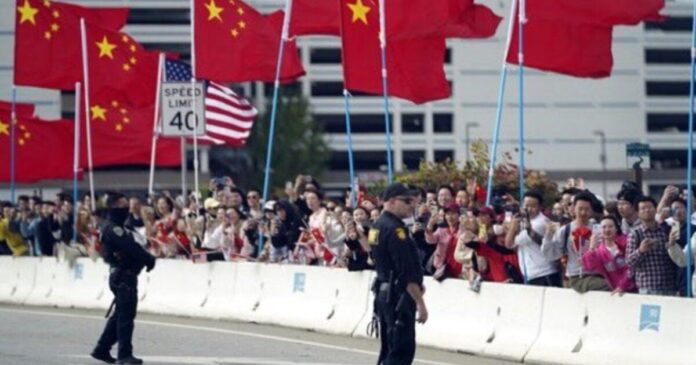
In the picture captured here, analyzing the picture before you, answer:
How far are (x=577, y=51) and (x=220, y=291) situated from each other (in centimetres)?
620

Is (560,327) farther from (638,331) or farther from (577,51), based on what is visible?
(577,51)

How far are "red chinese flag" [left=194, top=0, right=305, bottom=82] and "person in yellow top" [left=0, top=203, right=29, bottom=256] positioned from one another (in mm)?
5460

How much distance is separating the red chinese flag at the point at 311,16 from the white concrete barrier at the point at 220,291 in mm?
4178

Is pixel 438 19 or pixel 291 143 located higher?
pixel 291 143

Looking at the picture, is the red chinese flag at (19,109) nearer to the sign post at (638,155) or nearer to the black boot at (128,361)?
the sign post at (638,155)

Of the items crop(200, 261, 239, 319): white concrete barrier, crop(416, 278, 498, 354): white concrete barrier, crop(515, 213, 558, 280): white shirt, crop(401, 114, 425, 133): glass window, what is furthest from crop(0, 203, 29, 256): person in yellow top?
→ crop(401, 114, 425, 133): glass window

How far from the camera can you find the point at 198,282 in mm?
26031

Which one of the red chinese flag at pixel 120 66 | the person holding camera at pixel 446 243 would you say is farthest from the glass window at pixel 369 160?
the person holding camera at pixel 446 243

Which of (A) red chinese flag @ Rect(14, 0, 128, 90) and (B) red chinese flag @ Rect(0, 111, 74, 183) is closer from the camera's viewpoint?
(A) red chinese flag @ Rect(14, 0, 128, 90)

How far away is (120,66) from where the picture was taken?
33562 millimetres

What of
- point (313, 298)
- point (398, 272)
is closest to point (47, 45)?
point (313, 298)

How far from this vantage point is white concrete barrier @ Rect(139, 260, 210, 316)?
85.0 feet

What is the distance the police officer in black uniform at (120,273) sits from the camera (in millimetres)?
17703

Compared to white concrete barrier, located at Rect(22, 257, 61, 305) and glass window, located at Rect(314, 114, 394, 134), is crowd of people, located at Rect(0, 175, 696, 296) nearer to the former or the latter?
white concrete barrier, located at Rect(22, 257, 61, 305)
